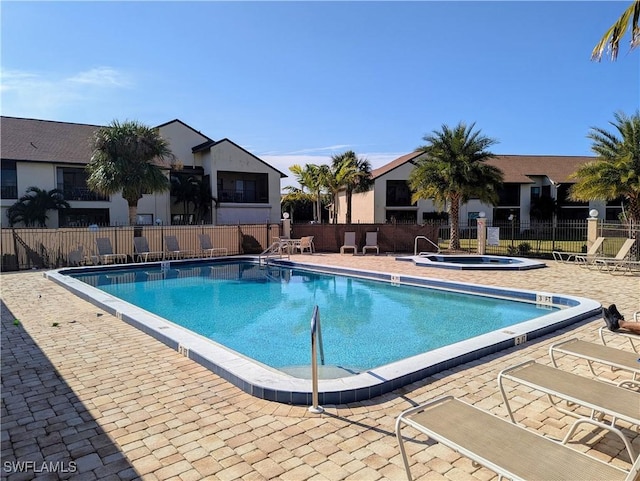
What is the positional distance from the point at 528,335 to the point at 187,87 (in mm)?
12480

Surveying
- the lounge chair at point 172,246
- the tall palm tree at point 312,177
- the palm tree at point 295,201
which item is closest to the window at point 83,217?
the lounge chair at point 172,246

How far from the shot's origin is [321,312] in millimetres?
9875

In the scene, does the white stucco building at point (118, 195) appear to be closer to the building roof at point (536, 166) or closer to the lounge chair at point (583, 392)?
the building roof at point (536, 166)

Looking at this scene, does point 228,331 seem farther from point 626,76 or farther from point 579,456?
point 626,76

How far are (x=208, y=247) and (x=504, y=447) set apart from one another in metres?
18.4

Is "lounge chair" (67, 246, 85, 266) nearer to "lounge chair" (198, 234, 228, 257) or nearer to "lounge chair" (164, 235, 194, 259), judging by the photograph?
"lounge chair" (164, 235, 194, 259)

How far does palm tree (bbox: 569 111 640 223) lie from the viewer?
16317 millimetres

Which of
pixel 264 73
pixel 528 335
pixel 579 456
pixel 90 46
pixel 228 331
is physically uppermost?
pixel 264 73

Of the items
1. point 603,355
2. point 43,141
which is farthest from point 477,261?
point 43,141

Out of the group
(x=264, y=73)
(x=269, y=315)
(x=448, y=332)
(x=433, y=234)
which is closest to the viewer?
(x=448, y=332)

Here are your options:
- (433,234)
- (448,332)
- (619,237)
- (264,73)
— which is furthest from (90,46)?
(619,237)

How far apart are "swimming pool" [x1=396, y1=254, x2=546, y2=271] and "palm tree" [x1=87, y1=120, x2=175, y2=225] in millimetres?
13410

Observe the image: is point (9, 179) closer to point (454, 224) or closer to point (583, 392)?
point (454, 224)

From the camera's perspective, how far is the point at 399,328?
27.4 feet
